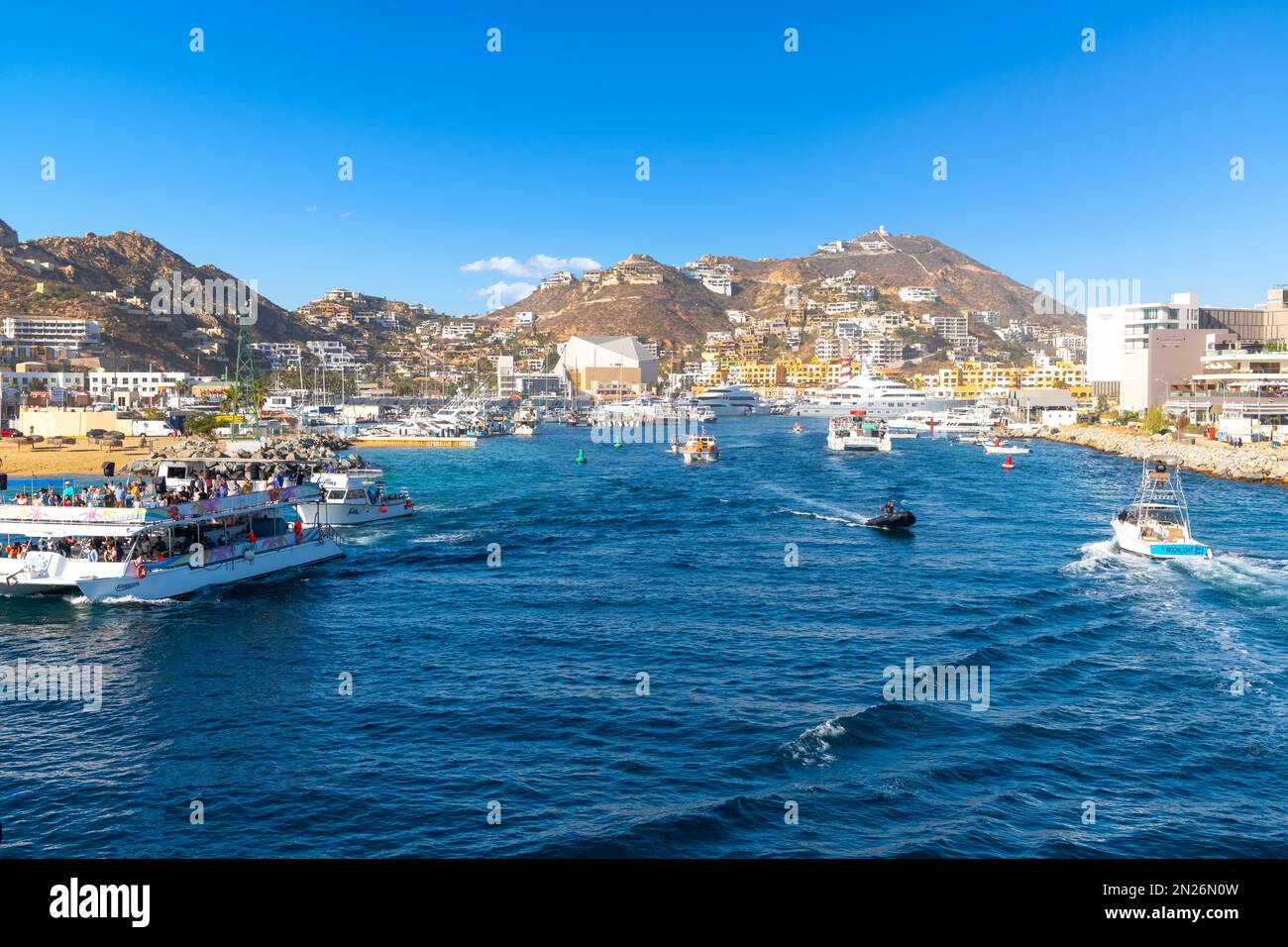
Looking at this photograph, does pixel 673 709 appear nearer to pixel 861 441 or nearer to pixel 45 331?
pixel 861 441

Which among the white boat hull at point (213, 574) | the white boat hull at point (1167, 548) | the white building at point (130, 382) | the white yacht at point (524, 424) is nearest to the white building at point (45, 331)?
the white building at point (130, 382)

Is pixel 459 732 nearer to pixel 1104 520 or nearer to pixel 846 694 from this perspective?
pixel 846 694

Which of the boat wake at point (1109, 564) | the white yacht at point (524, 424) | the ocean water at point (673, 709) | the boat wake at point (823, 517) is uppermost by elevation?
the white yacht at point (524, 424)

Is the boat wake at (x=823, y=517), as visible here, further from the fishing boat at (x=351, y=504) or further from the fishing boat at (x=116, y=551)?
the fishing boat at (x=116, y=551)
